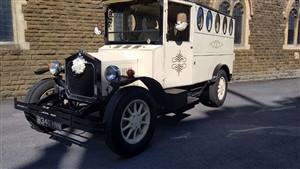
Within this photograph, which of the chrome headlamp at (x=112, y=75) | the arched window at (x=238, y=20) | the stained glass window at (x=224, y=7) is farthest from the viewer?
the arched window at (x=238, y=20)

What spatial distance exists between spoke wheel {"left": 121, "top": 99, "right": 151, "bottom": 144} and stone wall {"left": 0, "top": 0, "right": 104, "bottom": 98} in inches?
205

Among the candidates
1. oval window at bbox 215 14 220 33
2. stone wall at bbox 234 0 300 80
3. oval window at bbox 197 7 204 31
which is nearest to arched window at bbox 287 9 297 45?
stone wall at bbox 234 0 300 80

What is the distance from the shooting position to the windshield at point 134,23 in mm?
4938

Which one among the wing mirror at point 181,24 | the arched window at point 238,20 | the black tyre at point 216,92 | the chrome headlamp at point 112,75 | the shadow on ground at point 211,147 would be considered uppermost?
the arched window at point 238,20

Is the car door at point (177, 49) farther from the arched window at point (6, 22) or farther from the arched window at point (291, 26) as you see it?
the arched window at point (291, 26)

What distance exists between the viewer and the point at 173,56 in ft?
16.9

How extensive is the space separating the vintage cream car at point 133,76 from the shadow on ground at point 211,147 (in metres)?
0.35

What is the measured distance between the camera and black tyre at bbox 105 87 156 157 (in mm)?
3641

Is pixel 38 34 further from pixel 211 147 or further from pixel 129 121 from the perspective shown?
→ pixel 211 147

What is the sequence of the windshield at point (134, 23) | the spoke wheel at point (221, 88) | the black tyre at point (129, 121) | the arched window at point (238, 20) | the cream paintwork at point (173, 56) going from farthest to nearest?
the arched window at point (238, 20) < the spoke wheel at point (221, 88) < the windshield at point (134, 23) < the cream paintwork at point (173, 56) < the black tyre at point (129, 121)

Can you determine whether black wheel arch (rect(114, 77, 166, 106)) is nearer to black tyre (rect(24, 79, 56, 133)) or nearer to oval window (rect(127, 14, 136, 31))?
oval window (rect(127, 14, 136, 31))

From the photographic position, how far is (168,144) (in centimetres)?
452

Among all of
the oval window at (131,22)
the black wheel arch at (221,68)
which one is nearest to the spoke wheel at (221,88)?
the black wheel arch at (221,68)

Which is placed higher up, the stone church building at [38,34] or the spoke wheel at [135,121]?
the stone church building at [38,34]
